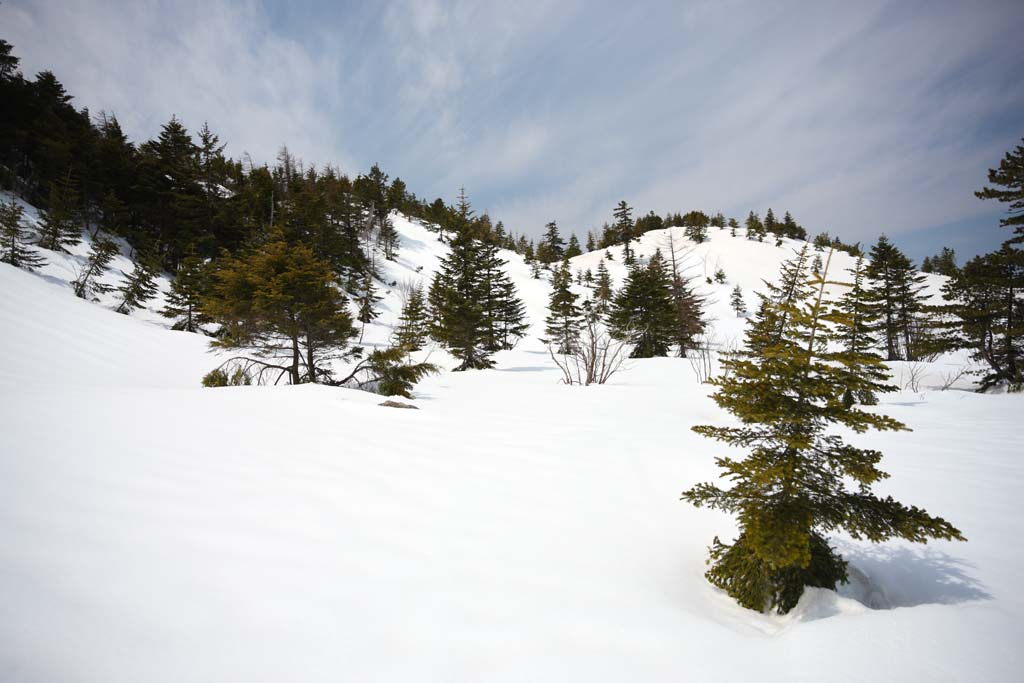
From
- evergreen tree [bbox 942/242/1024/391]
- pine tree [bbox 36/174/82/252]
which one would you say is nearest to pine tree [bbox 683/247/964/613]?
evergreen tree [bbox 942/242/1024/391]

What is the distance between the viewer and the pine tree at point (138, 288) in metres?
20.0

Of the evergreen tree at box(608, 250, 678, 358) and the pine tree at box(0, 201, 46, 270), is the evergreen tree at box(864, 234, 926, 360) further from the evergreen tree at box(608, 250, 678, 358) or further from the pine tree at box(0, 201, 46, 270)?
the pine tree at box(0, 201, 46, 270)

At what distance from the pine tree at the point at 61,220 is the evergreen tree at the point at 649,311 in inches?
1342

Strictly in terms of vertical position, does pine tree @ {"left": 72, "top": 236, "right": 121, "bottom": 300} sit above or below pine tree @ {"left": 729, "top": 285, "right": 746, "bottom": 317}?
below

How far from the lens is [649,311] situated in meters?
25.7

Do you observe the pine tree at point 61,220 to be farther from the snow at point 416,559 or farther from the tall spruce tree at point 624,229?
the tall spruce tree at point 624,229

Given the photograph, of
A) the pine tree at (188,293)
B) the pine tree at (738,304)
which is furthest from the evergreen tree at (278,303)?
the pine tree at (738,304)

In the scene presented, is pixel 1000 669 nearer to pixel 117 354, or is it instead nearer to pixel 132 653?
pixel 132 653

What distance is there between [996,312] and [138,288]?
41.9 metres

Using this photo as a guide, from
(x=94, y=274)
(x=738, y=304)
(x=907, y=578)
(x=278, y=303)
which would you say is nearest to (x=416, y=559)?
(x=907, y=578)

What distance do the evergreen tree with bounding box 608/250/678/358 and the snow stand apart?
20552 mm

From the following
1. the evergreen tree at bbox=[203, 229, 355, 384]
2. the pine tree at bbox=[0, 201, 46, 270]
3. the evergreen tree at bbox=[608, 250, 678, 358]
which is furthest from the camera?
the evergreen tree at bbox=[608, 250, 678, 358]

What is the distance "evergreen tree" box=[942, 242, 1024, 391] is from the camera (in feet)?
47.9

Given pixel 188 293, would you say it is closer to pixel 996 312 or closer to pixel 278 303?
pixel 278 303
